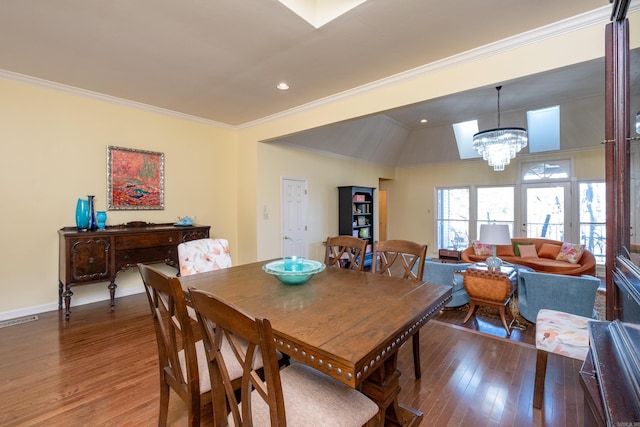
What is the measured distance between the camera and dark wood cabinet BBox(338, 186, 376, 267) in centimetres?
626

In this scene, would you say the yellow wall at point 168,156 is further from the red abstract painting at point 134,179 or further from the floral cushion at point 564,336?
the floral cushion at point 564,336

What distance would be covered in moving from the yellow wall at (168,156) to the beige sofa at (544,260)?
4.03m

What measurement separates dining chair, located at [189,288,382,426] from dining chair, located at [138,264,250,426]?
15 cm

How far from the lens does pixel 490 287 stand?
319 cm

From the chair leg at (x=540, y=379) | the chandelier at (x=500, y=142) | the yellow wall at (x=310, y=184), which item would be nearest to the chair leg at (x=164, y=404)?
the chair leg at (x=540, y=379)

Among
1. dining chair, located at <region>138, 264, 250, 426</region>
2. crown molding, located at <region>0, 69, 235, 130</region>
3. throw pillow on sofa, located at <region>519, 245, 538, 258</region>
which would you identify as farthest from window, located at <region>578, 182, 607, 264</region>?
crown molding, located at <region>0, 69, 235, 130</region>

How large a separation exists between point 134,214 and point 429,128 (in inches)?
248

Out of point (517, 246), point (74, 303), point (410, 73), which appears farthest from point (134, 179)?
point (517, 246)

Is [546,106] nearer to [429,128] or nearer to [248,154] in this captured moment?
[429,128]

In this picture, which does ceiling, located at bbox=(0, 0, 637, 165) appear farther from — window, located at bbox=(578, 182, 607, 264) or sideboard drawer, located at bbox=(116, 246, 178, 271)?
window, located at bbox=(578, 182, 607, 264)

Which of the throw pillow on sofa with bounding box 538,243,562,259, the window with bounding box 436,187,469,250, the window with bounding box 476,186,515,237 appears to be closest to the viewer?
the throw pillow on sofa with bounding box 538,243,562,259

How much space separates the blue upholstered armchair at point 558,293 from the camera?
2588 millimetres

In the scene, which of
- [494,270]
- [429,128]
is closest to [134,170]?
[494,270]

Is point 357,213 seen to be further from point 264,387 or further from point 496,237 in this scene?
point 264,387
